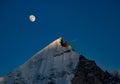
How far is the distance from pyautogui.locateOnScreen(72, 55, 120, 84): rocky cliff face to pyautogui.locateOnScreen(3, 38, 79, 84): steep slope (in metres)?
2.00

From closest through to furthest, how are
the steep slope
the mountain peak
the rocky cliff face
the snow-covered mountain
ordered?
the rocky cliff face, the snow-covered mountain, the steep slope, the mountain peak

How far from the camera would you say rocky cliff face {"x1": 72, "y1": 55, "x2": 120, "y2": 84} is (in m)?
134

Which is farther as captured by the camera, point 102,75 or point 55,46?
point 55,46

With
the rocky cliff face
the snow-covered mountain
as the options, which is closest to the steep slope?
the snow-covered mountain

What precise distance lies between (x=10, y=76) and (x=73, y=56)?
83.4 ft

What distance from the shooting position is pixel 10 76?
151 metres

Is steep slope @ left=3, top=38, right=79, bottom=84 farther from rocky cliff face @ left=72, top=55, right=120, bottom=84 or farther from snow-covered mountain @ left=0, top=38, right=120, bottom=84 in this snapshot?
rocky cliff face @ left=72, top=55, right=120, bottom=84

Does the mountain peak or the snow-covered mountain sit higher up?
the mountain peak

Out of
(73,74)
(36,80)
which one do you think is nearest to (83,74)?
(73,74)

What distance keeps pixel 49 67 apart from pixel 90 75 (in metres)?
16.3

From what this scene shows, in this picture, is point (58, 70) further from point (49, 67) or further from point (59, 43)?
point (59, 43)

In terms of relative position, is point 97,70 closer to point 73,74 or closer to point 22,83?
point 73,74

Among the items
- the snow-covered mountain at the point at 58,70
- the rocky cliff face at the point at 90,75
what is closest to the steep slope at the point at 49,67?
the snow-covered mountain at the point at 58,70

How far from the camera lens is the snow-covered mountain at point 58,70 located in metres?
136
